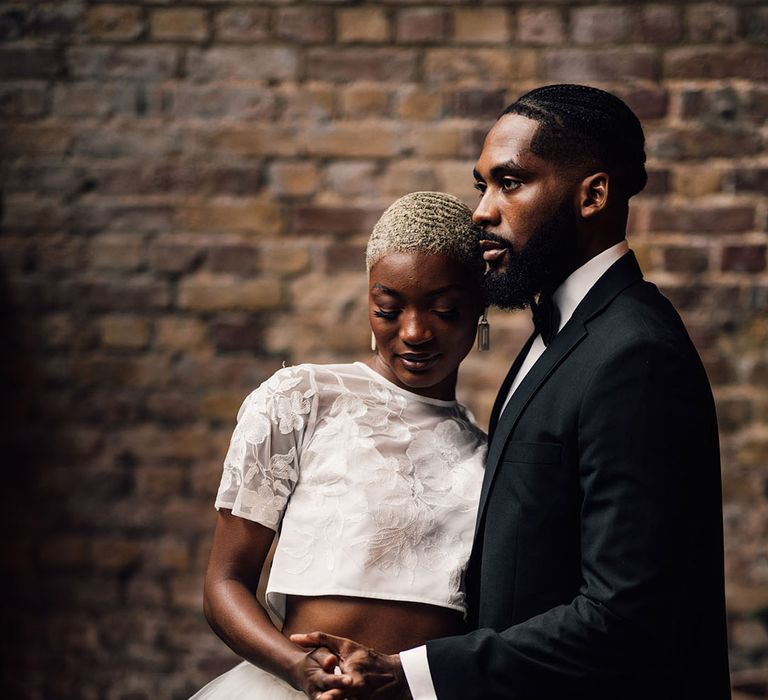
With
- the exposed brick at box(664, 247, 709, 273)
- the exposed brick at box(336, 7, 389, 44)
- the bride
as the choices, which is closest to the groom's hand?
the bride

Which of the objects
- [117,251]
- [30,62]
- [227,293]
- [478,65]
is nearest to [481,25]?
[478,65]

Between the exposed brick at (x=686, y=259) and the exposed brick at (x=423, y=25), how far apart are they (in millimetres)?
1195

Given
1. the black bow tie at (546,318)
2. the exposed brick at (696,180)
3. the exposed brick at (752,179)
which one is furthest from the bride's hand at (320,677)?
the exposed brick at (752,179)

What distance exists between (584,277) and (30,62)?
268cm

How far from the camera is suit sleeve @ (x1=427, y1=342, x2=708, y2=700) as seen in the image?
5.61ft

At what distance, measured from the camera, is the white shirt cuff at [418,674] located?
5.88 ft

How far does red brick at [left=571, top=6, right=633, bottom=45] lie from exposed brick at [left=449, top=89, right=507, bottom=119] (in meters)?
0.36

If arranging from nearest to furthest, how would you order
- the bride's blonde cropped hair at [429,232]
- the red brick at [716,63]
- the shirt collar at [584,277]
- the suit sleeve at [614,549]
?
the suit sleeve at [614,549] < the shirt collar at [584,277] < the bride's blonde cropped hair at [429,232] < the red brick at [716,63]

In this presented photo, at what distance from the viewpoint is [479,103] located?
3.65 m

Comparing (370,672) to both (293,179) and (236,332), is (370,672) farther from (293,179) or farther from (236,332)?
(293,179)

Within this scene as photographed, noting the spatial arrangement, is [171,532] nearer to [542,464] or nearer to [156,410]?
[156,410]

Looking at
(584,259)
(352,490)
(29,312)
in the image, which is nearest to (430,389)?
(352,490)

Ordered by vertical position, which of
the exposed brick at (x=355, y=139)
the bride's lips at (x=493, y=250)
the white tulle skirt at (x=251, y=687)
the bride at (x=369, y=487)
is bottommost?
the white tulle skirt at (x=251, y=687)

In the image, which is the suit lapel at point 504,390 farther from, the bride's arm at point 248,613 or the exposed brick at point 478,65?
the exposed brick at point 478,65
